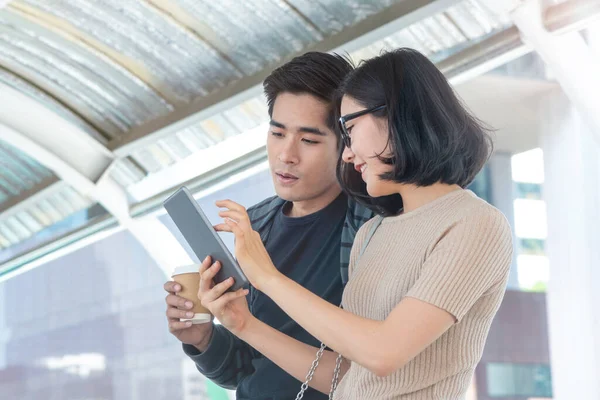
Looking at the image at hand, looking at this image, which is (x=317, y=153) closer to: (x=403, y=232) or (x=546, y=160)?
(x=403, y=232)

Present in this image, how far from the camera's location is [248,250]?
2.10 metres

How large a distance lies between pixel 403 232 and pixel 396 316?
31 centimetres

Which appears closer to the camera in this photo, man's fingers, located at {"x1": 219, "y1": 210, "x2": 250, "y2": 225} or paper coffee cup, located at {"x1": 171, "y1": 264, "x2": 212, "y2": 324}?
man's fingers, located at {"x1": 219, "y1": 210, "x2": 250, "y2": 225}

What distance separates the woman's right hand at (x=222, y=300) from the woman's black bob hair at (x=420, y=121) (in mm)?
460

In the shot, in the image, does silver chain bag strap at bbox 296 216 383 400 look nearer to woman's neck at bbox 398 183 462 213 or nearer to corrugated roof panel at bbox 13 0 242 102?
woman's neck at bbox 398 183 462 213

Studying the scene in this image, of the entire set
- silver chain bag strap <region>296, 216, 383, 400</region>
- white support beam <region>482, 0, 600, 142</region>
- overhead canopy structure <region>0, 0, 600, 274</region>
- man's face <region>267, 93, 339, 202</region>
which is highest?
overhead canopy structure <region>0, 0, 600, 274</region>

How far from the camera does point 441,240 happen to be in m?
1.95

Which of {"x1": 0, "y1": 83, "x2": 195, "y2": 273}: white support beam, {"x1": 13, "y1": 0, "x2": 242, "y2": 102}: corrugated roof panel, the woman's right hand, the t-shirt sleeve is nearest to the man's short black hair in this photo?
the woman's right hand

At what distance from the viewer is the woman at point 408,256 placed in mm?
1870

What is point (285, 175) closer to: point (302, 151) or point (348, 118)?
point (302, 151)

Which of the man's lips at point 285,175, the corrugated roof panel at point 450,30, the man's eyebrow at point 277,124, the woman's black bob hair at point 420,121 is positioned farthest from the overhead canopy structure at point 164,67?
the woman's black bob hair at point 420,121

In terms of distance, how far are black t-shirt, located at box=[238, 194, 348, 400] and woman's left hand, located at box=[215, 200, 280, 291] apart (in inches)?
15.3

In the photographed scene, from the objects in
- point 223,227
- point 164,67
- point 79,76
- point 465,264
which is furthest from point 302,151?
point 79,76

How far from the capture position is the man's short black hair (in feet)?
8.48
